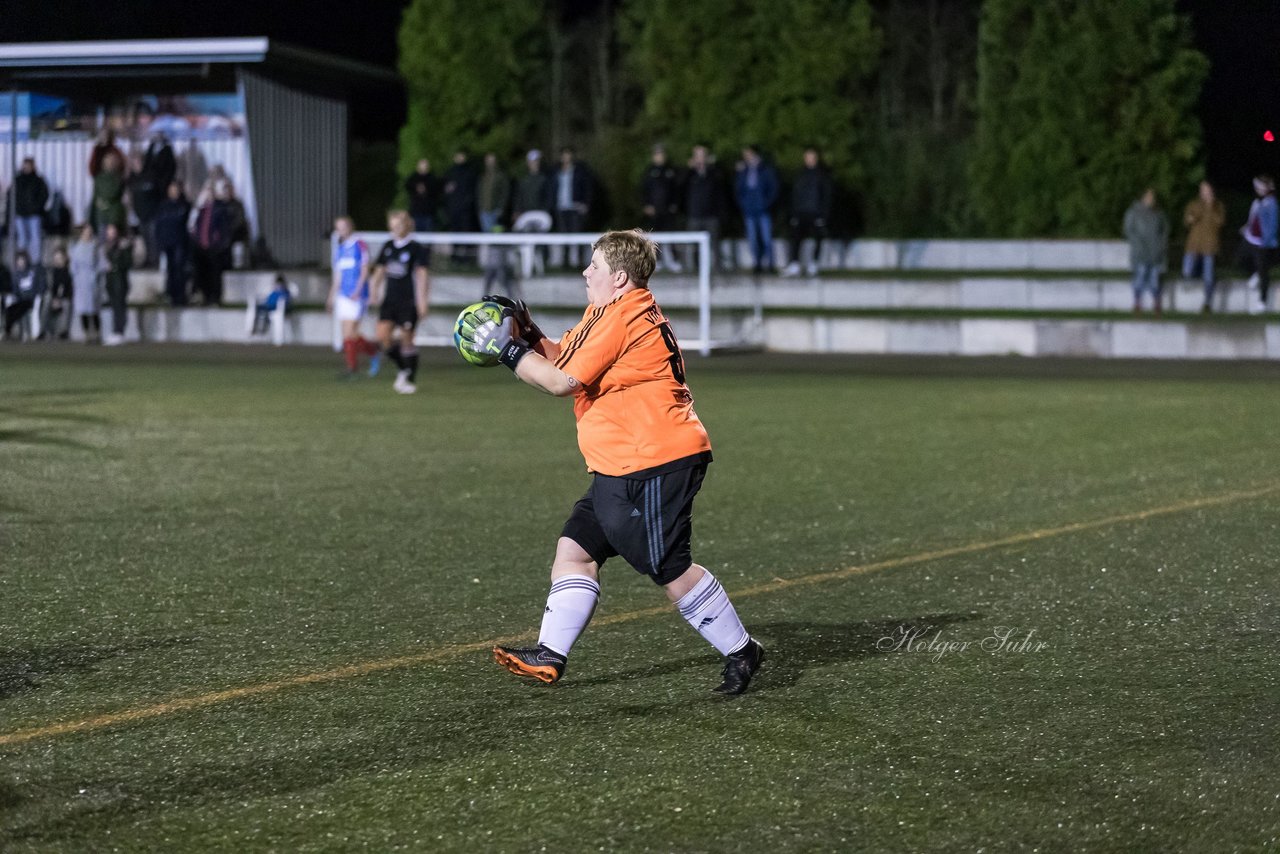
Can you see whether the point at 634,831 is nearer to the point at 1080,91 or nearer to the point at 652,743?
the point at 652,743

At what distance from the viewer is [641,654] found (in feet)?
21.6

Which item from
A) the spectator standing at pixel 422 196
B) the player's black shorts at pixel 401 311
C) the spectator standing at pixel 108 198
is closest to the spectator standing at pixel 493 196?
the spectator standing at pixel 422 196

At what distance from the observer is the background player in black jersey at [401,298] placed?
17922 millimetres

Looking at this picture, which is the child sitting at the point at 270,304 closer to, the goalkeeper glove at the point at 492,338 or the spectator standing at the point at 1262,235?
the spectator standing at the point at 1262,235

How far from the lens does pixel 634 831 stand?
4449 mm

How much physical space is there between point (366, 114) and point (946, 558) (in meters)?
37.0

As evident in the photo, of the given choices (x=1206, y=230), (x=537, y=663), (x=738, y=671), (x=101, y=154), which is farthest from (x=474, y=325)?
(x=101, y=154)

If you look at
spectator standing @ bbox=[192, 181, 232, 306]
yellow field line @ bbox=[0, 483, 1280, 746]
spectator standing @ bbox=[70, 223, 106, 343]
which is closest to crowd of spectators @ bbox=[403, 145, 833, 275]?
spectator standing @ bbox=[192, 181, 232, 306]

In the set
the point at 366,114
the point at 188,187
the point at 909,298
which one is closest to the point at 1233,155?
the point at 909,298

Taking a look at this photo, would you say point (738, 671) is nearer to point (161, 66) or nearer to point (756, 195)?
point (756, 195)

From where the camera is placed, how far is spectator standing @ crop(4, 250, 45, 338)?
91.5 feet

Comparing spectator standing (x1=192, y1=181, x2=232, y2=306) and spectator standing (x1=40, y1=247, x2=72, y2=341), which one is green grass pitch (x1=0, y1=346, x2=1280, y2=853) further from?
spectator standing (x1=192, y1=181, x2=232, y2=306)

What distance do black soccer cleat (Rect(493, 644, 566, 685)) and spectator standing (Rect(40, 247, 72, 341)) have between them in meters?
23.9

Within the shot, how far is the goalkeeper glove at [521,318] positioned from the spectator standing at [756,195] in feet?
69.8
